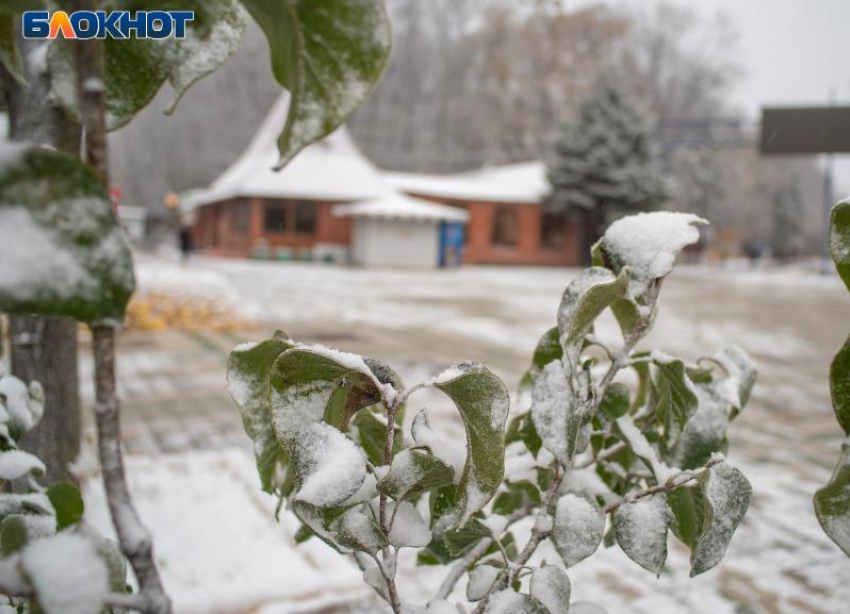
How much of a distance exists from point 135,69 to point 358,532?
0.35 m

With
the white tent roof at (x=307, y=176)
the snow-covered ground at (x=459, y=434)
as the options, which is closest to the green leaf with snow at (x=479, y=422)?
the snow-covered ground at (x=459, y=434)

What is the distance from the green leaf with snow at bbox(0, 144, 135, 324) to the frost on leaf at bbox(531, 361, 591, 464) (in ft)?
1.11

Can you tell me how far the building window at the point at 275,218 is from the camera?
21.9 metres

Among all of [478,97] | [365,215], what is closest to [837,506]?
[365,215]

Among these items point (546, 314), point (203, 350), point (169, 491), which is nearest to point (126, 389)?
point (203, 350)

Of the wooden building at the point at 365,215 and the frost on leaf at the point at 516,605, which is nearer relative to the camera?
the frost on leaf at the point at 516,605

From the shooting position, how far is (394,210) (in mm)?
20609

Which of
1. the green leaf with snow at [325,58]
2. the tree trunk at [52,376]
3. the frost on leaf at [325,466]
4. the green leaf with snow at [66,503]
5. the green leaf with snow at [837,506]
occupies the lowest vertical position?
the tree trunk at [52,376]

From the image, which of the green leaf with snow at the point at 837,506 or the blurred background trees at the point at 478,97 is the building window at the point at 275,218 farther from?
the green leaf with snow at the point at 837,506

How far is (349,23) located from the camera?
1.27 feet

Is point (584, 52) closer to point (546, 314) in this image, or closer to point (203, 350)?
point (546, 314)

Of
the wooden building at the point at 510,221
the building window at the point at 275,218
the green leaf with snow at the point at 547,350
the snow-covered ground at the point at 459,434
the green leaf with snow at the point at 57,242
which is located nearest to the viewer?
the green leaf with snow at the point at 57,242

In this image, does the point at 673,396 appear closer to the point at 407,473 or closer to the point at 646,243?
the point at 646,243

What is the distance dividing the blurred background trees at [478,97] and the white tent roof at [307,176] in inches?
417
